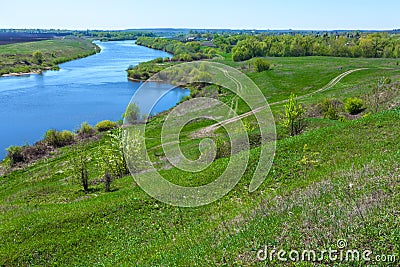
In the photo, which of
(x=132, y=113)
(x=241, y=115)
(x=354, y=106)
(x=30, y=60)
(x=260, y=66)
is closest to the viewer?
(x=132, y=113)

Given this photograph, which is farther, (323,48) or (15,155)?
(323,48)

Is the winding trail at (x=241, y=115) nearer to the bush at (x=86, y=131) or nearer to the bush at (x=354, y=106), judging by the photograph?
the bush at (x=354, y=106)

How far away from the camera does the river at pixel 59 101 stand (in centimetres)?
5250

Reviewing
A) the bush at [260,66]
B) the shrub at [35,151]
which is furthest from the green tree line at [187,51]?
the shrub at [35,151]

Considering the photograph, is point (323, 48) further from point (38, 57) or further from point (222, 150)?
point (38, 57)

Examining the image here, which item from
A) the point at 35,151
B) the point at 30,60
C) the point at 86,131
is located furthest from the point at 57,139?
the point at 30,60

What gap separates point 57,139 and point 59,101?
27057 mm

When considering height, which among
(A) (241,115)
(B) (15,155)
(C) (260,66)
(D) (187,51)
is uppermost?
(D) (187,51)

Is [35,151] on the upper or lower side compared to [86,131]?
lower

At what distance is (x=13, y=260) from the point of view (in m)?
11.9

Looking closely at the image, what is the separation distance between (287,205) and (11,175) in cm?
3238

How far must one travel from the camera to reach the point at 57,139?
4359 centimetres

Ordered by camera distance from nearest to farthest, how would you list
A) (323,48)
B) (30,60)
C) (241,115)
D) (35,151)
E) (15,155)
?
(15,155) < (35,151) < (241,115) < (323,48) < (30,60)

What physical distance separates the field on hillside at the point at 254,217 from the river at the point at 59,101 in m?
33.5
